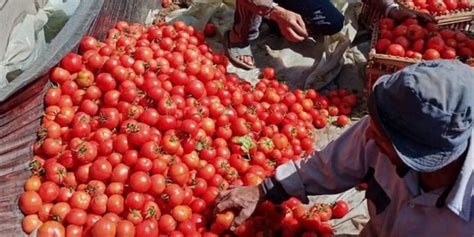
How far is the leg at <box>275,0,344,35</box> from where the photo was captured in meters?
3.79

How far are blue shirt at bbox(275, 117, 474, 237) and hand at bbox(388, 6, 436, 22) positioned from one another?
1.83 metres

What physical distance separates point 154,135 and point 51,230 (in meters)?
0.68

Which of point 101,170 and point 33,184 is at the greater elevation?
point 101,170

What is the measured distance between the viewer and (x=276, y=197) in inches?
84.4

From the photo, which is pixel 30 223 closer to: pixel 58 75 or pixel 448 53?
pixel 58 75

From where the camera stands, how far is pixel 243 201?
2146 millimetres

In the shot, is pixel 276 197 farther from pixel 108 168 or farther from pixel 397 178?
pixel 108 168

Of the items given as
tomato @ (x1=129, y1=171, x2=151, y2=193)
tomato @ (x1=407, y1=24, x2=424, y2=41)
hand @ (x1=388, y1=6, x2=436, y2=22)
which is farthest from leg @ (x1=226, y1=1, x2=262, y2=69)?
tomato @ (x1=129, y1=171, x2=151, y2=193)

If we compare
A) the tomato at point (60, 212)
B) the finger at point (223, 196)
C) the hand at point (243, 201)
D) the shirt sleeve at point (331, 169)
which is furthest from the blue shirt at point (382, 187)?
the tomato at point (60, 212)

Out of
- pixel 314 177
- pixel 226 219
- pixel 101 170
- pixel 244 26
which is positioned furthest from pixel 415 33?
pixel 101 170

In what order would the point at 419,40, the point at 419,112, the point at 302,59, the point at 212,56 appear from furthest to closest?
the point at 302,59, the point at 212,56, the point at 419,40, the point at 419,112

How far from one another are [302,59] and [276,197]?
198 centimetres

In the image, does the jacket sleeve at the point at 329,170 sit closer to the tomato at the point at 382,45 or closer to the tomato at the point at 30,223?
the tomato at the point at 30,223

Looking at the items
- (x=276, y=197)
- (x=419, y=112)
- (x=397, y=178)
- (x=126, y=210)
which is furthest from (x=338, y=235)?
(x=419, y=112)
